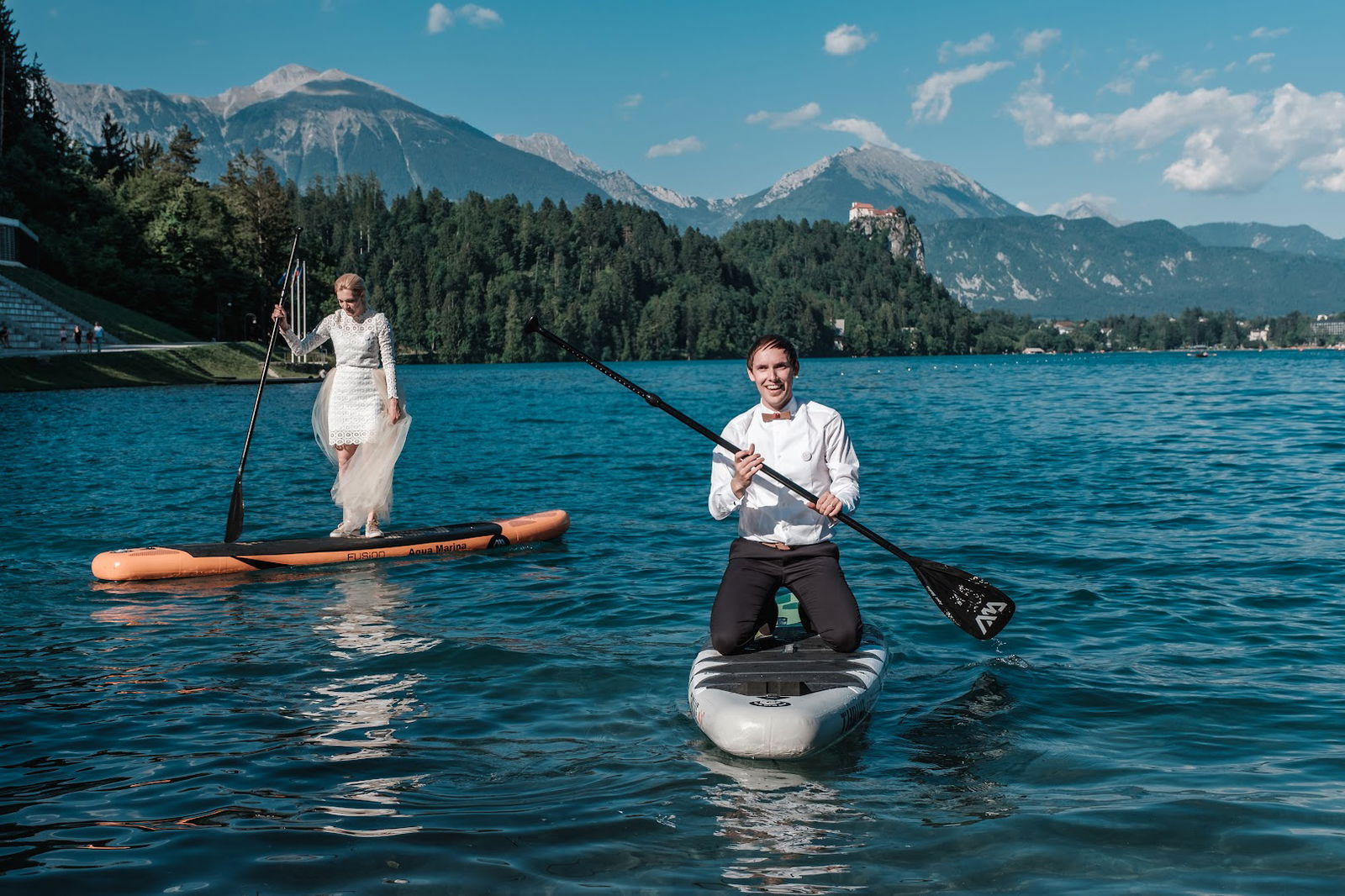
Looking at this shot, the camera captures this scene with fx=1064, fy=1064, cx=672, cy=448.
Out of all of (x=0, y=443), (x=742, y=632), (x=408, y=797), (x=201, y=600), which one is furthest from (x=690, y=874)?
(x=0, y=443)

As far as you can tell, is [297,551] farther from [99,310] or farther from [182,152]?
[182,152]

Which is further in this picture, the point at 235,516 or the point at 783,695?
the point at 235,516

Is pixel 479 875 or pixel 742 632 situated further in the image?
pixel 742 632

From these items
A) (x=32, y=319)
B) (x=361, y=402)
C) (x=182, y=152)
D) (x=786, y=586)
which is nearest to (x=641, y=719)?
(x=786, y=586)

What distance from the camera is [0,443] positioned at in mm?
30844

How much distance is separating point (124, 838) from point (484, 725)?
261 cm

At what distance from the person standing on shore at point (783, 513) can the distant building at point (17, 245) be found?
81046 millimetres

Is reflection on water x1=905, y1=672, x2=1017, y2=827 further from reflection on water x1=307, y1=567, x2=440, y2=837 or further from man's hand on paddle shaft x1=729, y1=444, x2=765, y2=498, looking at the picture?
reflection on water x1=307, y1=567, x2=440, y2=837

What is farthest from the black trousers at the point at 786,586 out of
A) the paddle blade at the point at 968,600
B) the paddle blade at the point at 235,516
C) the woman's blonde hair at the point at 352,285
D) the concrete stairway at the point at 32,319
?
the concrete stairway at the point at 32,319

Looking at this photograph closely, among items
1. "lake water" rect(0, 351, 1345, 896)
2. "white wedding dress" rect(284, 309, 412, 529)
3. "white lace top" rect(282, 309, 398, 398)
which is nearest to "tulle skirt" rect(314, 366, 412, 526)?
"white wedding dress" rect(284, 309, 412, 529)

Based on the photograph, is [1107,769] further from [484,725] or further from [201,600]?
[201,600]

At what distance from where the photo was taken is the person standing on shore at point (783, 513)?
7.88 metres

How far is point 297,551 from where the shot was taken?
43.6 ft

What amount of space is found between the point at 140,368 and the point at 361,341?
201 feet
